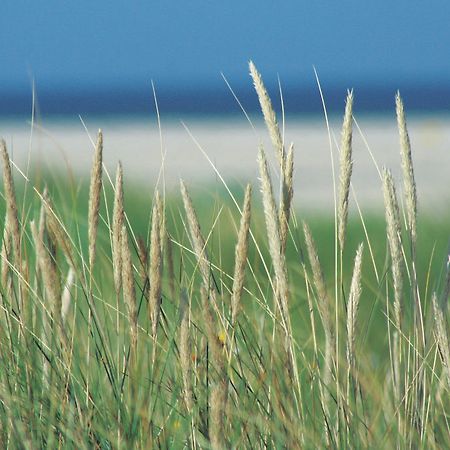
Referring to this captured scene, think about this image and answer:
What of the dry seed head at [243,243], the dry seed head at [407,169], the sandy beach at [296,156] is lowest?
the sandy beach at [296,156]

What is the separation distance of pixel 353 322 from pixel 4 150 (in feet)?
1.59

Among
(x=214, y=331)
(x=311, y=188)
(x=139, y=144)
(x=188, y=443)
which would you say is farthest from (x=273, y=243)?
(x=139, y=144)

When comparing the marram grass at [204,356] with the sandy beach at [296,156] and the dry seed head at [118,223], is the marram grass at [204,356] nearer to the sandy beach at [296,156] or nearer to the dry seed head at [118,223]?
the dry seed head at [118,223]

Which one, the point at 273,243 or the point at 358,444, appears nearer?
the point at 273,243

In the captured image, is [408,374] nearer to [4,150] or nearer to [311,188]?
[4,150]

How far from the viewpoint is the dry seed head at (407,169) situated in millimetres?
1267

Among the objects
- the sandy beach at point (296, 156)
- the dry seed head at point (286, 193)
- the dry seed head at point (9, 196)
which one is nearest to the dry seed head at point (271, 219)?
the dry seed head at point (286, 193)

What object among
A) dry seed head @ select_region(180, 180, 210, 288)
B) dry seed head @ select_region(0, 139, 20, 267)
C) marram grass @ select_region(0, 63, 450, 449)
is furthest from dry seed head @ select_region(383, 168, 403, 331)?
dry seed head @ select_region(0, 139, 20, 267)

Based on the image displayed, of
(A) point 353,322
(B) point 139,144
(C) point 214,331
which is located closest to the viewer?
(C) point 214,331

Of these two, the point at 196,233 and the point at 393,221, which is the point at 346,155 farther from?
the point at 196,233

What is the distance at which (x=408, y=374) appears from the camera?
4.50 ft

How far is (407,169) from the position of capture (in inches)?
49.8

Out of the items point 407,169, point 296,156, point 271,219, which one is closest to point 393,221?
point 407,169

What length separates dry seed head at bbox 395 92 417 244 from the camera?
1267mm
